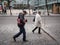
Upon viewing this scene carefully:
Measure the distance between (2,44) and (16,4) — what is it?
259 feet

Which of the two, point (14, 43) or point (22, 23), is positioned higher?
point (22, 23)

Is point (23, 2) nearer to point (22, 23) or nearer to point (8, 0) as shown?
point (8, 0)

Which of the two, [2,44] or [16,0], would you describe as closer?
[2,44]

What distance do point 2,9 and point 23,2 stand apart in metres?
16.0

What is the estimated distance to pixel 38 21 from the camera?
1817 cm

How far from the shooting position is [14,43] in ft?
44.0

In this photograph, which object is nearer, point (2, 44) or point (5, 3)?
point (2, 44)

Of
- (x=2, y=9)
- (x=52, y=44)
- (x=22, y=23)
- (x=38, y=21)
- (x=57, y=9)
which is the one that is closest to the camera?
(x=52, y=44)

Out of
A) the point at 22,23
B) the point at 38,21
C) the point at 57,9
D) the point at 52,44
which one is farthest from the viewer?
the point at 57,9

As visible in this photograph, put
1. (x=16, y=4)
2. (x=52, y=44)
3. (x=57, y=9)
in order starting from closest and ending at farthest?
(x=52, y=44)
(x=57, y=9)
(x=16, y=4)

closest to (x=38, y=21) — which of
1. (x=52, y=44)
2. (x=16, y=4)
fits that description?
(x=52, y=44)

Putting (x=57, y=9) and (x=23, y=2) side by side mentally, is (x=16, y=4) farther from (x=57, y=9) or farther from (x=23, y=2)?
(x=57, y=9)

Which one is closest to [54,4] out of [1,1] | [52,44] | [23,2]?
[23,2]

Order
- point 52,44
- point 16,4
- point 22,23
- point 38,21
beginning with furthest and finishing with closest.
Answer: point 16,4 < point 38,21 < point 22,23 < point 52,44
